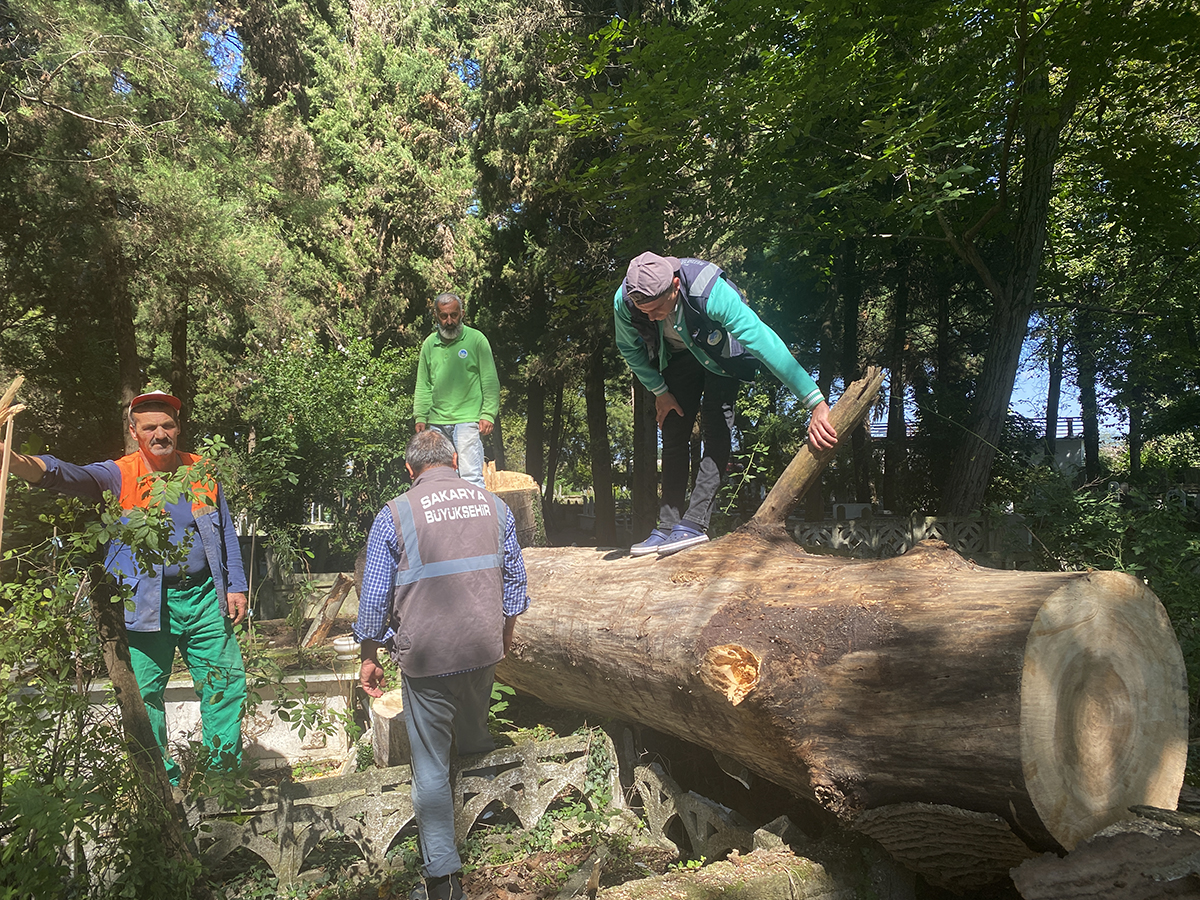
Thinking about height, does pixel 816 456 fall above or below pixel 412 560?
above

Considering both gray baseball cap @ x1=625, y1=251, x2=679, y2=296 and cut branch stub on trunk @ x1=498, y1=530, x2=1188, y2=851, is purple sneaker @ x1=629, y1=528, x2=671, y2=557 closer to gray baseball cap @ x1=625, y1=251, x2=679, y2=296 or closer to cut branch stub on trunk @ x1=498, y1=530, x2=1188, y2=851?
cut branch stub on trunk @ x1=498, y1=530, x2=1188, y2=851

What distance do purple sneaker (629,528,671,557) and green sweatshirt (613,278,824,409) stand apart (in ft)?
3.02

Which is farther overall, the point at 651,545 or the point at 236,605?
the point at 651,545

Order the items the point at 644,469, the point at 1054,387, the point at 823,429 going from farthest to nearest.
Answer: the point at 1054,387
the point at 644,469
the point at 823,429

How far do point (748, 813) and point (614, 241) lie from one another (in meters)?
9.83

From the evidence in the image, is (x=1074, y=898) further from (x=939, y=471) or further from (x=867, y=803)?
(x=939, y=471)

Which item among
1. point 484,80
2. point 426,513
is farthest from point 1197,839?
point 484,80

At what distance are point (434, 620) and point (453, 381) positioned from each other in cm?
309

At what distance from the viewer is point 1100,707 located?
2.16 m

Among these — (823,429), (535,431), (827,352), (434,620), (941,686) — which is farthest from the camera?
(827,352)

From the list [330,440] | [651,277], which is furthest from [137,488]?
[330,440]

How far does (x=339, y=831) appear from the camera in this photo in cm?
328

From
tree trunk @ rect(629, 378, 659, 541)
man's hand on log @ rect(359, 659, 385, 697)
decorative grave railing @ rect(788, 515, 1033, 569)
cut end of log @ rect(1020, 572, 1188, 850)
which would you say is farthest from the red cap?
tree trunk @ rect(629, 378, 659, 541)

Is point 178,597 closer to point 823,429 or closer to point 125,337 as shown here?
point 823,429
